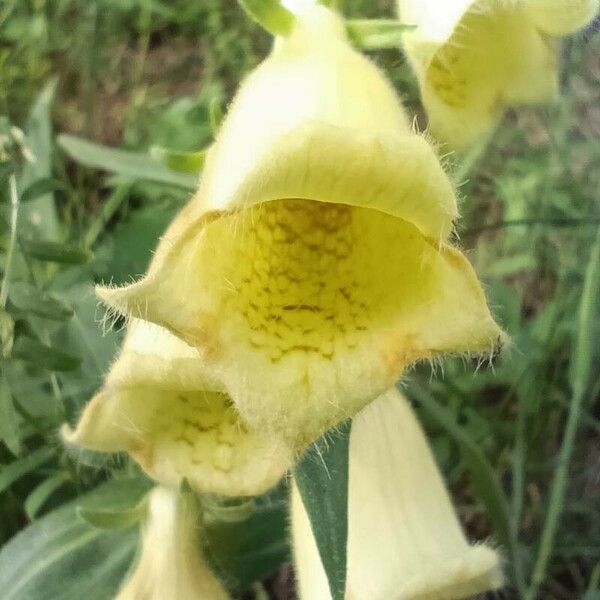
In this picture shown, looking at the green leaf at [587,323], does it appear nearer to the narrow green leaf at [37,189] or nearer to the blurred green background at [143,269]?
the blurred green background at [143,269]

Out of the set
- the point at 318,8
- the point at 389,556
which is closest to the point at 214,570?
the point at 389,556

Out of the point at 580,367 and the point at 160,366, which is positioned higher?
the point at 160,366

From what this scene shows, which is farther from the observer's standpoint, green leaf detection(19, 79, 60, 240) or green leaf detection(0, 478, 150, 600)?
green leaf detection(19, 79, 60, 240)

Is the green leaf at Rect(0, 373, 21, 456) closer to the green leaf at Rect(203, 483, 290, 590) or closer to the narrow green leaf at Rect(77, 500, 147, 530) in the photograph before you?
the narrow green leaf at Rect(77, 500, 147, 530)

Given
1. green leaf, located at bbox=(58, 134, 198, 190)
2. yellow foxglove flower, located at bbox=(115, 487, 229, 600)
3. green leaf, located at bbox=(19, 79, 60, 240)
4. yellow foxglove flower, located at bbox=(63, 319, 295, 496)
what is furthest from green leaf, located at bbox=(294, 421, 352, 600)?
green leaf, located at bbox=(19, 79, 60, 240)

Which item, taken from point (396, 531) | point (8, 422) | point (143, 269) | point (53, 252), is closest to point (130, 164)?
point (143, 269)

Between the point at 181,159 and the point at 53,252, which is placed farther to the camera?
the point at 53,252

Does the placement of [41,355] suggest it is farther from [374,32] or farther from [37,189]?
[374,32]

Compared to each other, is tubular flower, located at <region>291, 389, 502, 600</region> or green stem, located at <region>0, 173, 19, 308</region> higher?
green stem, located at <region>0, 173, 19, 308</region>
